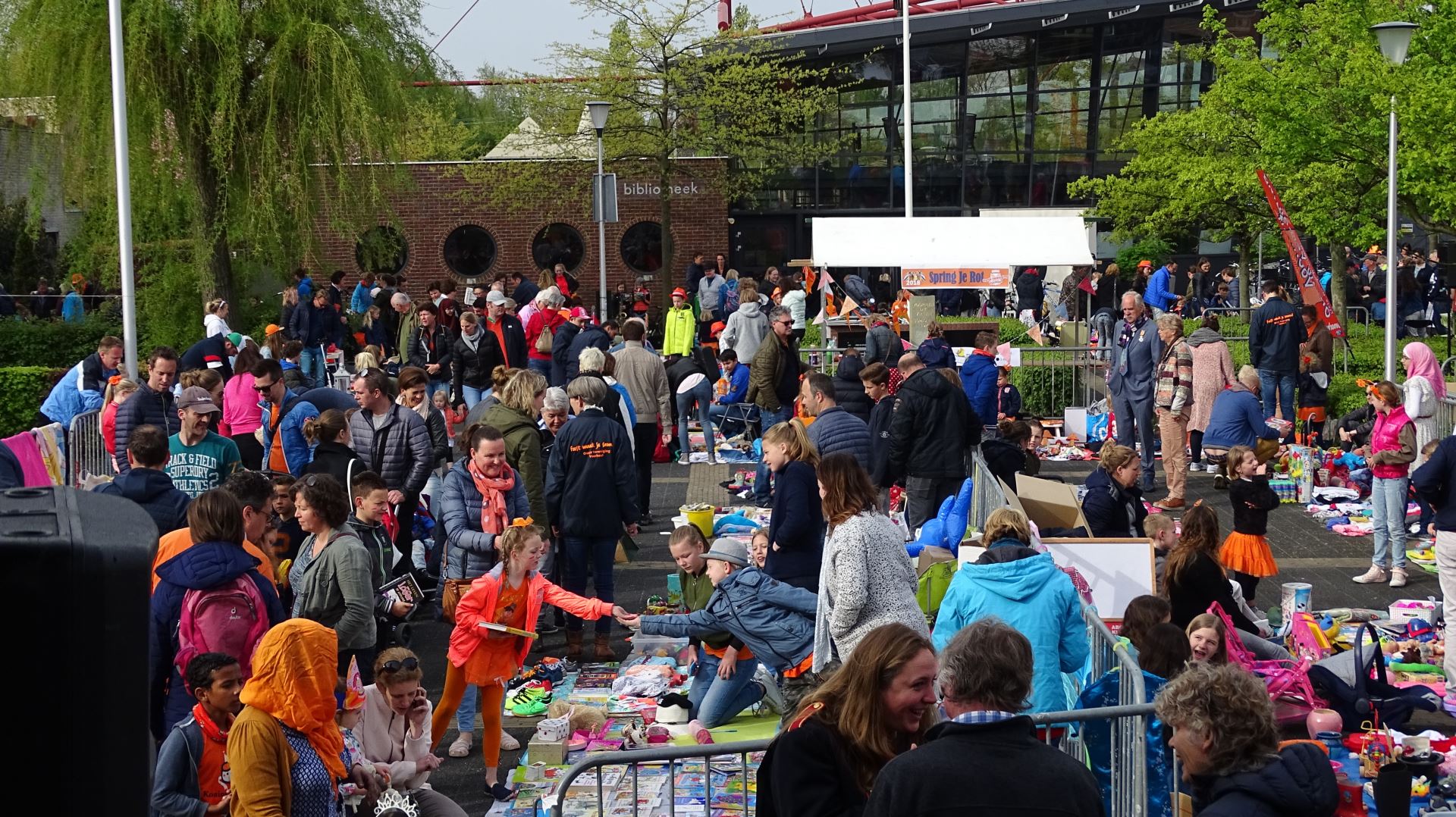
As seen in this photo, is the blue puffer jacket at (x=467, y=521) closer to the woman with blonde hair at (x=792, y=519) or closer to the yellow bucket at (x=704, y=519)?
the woman with blonde hair at (x=792, y=519)

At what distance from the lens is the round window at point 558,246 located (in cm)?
3650

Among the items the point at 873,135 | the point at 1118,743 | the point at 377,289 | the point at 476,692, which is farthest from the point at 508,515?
the point at 873,135

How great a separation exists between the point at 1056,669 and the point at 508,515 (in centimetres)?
381

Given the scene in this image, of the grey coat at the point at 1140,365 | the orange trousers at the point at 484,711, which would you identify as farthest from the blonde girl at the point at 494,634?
the grey coat at the point at 1140,365

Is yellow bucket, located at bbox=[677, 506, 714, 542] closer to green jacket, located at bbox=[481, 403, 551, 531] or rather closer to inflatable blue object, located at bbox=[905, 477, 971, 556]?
inflatable blue object, located at bbox=[905, 477, 971, 556]

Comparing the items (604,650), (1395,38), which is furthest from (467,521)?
(1395,38)

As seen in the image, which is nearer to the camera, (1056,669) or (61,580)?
(61,580)

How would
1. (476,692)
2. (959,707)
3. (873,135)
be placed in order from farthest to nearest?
1. (873,135)
2. (476,692)
3. (959,707)

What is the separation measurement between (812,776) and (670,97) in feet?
102

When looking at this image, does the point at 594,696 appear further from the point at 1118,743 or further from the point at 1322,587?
the point at 1322,587

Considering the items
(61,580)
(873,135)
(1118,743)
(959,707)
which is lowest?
(1118,743)

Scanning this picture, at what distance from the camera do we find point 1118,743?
19.3 ft

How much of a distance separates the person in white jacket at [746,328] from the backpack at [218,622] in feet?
40.4

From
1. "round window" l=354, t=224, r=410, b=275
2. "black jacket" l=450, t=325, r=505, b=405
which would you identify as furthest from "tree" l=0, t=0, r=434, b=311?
"black jacket" l=450, t=325, r=505, b=405
